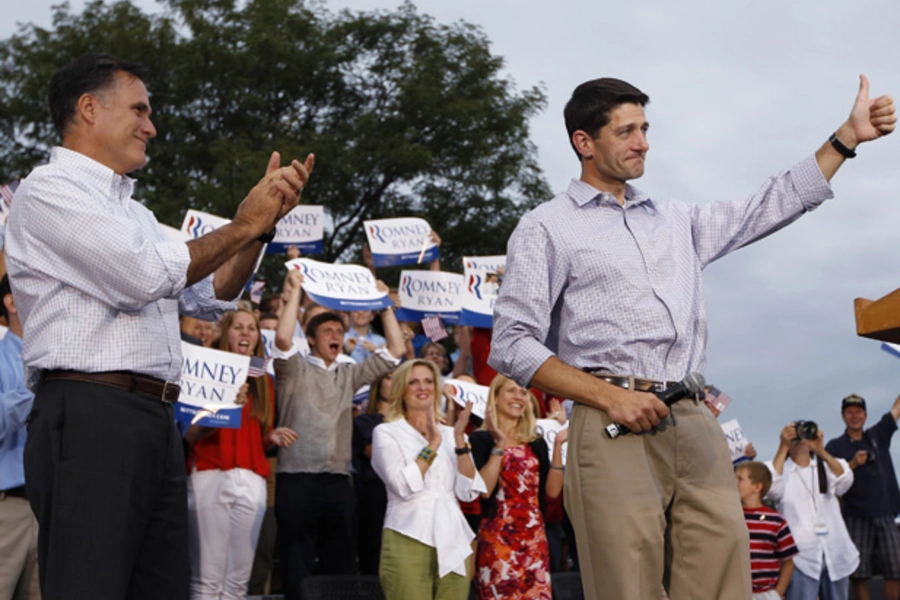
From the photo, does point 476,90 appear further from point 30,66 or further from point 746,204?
point 746,204

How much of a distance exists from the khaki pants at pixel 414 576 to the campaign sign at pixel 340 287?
2.24 metres

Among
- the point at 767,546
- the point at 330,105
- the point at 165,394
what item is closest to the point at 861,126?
the point at 165,394

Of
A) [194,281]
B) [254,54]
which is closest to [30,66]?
[254,54]

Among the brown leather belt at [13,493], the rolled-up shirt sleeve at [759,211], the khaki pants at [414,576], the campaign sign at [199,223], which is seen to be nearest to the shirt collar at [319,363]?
the khaki pants at [414,576]

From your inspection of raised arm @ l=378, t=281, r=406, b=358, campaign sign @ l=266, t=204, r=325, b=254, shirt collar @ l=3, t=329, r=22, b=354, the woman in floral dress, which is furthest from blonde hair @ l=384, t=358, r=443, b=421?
campaign sign @ l=266, t=204, r=325, b=254

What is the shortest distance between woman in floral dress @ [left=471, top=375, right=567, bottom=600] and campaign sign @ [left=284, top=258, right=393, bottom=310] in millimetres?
1358

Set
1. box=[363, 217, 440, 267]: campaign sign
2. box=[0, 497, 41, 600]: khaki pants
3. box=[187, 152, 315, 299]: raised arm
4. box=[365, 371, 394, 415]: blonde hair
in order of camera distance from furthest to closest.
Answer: box=[363, 217, 440, 267]: campaign sign, box=[365, 371, 394, 415]: blonde hair, box=[0, 497, 41, 600]: khaki pants, box=[187, 152, 315, 299]: raised arm

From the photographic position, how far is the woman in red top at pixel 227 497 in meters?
7.16

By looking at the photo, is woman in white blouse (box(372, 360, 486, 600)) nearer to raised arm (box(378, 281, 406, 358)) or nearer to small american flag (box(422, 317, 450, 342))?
raised arm (box(378, 281, 406, 358))

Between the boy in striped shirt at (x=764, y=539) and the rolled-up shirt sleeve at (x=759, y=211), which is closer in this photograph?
the rolled-up shirt sleeve at (x=759, y=211)

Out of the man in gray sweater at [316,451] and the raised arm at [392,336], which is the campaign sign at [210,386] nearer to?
the man in gray sweater at [316,451]

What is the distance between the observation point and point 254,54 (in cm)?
2470

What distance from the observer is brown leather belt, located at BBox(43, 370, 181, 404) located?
349 centimetres

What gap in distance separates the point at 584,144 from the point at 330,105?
2185cm
